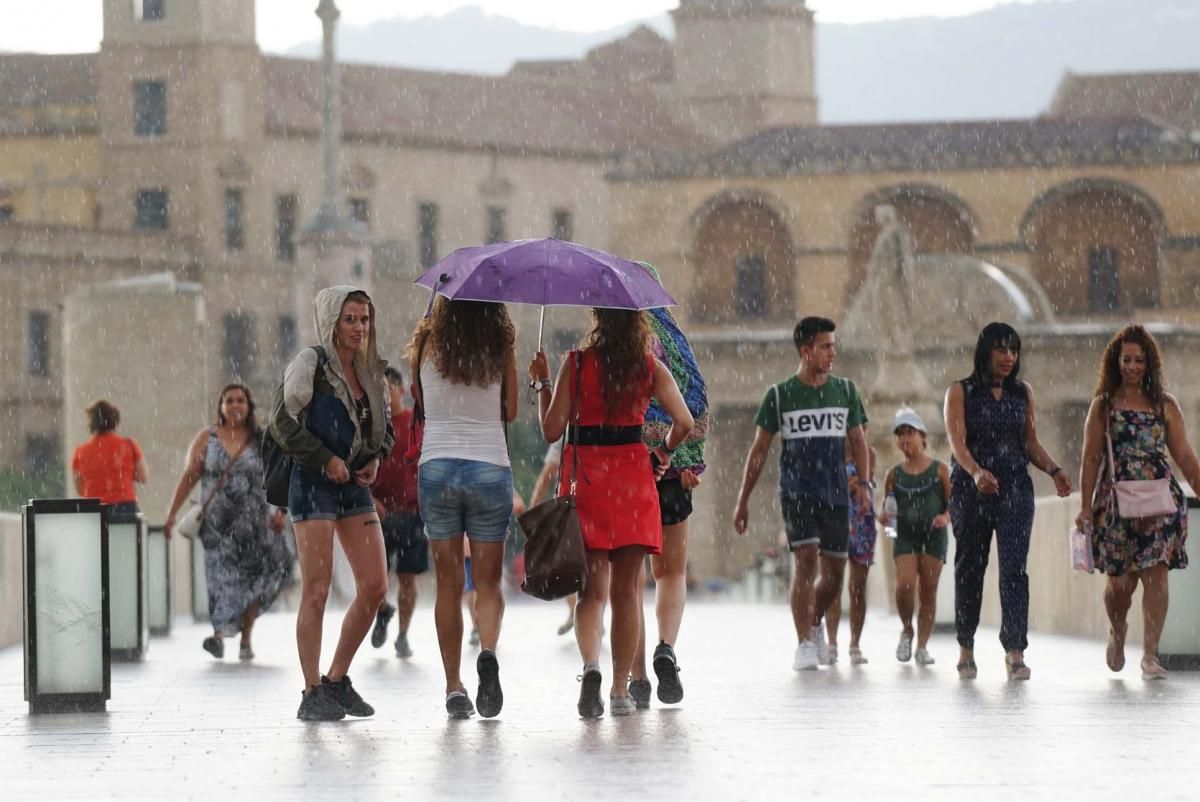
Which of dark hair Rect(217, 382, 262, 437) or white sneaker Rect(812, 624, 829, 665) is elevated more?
dark hair Rect(217, 382, 262, 437)

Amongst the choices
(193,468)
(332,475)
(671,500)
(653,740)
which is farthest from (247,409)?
(653,740)

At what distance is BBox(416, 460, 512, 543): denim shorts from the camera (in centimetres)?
1039

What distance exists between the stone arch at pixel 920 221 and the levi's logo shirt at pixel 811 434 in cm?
7094

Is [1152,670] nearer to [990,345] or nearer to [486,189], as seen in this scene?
[990,345]

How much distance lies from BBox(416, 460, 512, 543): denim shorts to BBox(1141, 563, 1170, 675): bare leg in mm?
3764

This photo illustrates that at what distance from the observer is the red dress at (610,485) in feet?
34.6

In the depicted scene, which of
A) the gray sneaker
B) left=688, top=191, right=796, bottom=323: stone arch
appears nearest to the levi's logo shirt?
the gray sneaker

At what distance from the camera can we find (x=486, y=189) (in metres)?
95.4

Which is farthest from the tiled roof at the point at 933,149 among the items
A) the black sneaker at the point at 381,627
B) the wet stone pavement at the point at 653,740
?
the wet stone pavement at the point at 653,740

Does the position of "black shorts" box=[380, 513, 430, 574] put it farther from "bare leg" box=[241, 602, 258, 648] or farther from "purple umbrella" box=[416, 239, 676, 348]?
"purple umbrella" box=[416, 239, 676, 348]

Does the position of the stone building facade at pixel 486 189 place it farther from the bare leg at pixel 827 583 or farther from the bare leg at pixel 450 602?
the bare leg at pixel 450 602

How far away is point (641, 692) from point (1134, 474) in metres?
3.06

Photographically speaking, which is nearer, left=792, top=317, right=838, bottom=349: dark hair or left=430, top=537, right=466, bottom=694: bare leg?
left=430, top=537, right=466, bottom=694: bare leg

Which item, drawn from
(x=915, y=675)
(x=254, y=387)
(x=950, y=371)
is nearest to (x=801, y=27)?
(x=254, y=387)
